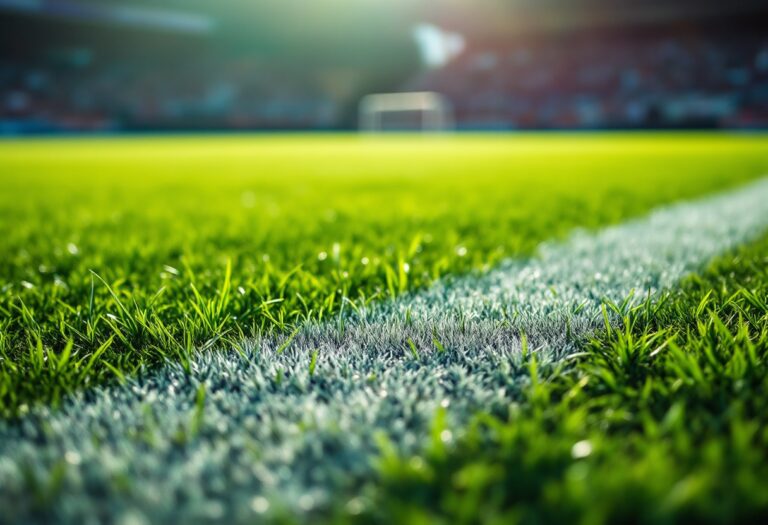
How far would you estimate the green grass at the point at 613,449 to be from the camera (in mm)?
570

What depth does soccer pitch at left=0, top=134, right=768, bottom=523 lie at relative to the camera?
61 cm

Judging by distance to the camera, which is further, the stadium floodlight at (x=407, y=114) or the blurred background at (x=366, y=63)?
the blurred background at (x=366, y=63)

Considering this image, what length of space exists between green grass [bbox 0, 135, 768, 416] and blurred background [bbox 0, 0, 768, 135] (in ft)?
75.2

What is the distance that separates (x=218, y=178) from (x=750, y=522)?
5466 mm

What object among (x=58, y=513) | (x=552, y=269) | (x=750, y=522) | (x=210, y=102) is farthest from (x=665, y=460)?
(x=210, y=102)

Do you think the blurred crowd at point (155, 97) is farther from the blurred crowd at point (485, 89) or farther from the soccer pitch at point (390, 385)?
the soccer pitch at point (390, 385)

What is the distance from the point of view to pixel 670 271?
1.58 metres

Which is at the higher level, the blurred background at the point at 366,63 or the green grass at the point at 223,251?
the blurred background at the point at 366,63

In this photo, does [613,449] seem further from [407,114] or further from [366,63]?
[366,63]

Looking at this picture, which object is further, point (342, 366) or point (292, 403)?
point (342, 366)

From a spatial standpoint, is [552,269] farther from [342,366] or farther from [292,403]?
[292,403]

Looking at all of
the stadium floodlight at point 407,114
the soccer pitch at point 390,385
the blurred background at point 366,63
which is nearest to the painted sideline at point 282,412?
the soccer pitch at point 390,385

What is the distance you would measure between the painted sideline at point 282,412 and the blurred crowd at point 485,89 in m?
26.2

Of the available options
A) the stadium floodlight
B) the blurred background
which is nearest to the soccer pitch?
the stadium floodlight
